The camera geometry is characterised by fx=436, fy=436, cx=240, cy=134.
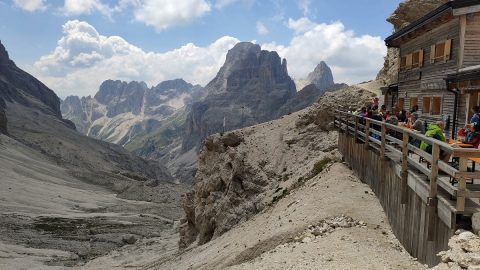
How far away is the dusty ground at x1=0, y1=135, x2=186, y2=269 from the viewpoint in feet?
166

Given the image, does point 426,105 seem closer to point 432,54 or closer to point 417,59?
point 432,54

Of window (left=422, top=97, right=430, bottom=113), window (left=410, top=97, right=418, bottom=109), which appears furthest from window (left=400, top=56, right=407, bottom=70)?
window (left=422, top=97, right=430, bottom=113)

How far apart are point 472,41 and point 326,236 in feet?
52.3

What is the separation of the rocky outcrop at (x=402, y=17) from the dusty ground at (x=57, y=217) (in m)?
38.5

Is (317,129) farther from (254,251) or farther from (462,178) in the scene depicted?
(462,178)

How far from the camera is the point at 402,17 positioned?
49500mm

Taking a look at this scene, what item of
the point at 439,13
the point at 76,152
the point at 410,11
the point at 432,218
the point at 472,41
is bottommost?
the point at 76,152

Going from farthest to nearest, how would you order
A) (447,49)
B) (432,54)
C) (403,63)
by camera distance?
(403,63) < (432,54) < (447,49)

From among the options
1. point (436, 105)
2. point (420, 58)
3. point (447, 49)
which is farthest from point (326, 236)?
point (420, 58)

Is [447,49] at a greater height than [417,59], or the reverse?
[447,49]

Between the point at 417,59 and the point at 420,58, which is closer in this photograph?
the point at 420,58

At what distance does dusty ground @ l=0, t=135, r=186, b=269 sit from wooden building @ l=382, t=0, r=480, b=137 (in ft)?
125

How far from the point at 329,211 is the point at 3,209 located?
66.5 meters

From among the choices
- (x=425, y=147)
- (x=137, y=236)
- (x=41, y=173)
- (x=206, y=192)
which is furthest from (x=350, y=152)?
(x=41, y=173)
